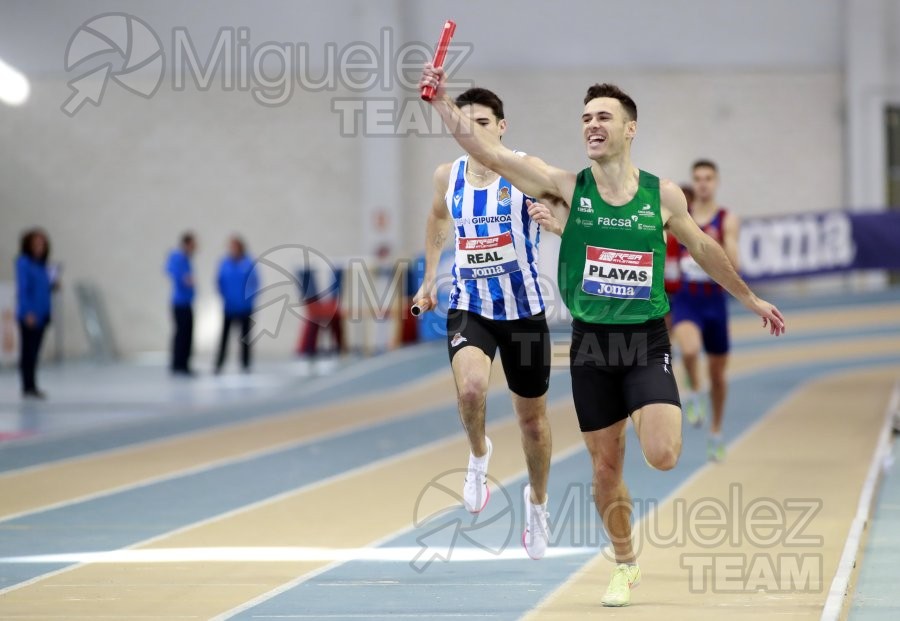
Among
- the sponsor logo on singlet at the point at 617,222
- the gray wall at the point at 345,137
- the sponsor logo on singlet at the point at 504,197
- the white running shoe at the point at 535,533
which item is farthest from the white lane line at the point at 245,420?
the gray wall at the point at 345,137

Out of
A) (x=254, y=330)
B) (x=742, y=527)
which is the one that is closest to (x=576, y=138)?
(x=254, y=330)

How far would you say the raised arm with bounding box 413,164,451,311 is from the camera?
6984mm

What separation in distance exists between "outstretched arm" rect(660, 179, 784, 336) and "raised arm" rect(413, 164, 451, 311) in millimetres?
1462

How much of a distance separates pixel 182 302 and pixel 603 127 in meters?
16.2

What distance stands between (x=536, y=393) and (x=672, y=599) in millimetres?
1432

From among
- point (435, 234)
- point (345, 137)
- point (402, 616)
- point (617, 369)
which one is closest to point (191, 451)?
point (435, 234)

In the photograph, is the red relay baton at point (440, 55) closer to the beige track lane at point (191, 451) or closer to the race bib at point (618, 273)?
the race bib at point (618, 273)

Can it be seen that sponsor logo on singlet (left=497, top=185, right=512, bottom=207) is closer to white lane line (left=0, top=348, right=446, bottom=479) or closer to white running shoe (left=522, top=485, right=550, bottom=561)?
white running shoe (left=522, top=485, right=550, bottom=561)

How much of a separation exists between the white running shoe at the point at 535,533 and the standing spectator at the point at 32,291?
11.0 meters

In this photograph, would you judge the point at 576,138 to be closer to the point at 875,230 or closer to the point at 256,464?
the point at 875,230

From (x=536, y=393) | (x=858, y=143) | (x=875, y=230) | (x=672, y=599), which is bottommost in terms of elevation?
(x=672, y=599)

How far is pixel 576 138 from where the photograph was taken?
26109 millimetres

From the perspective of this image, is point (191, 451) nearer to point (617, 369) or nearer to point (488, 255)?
point (488, 255)

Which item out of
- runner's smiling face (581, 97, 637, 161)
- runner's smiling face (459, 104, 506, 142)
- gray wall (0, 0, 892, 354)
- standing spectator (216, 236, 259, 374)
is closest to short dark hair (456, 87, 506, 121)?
runner's smiling face (459, 104, 506, 142)
